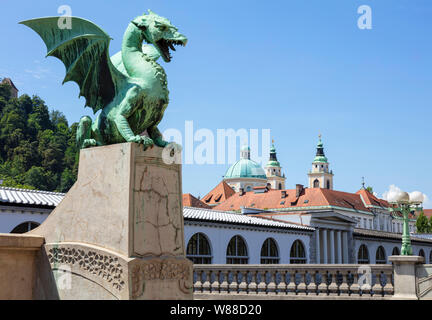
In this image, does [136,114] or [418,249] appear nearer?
[136,114]

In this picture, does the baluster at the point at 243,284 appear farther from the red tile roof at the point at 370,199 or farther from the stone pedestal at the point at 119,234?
the red tile roof at the point at 370,199

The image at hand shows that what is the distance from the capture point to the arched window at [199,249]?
29.9m

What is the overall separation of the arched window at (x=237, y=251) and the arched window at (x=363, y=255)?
19.2 meters

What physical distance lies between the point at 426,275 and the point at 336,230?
38.5 metres

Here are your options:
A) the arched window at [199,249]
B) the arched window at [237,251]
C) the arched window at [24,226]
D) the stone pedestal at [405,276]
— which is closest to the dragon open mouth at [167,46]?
the stone pedestal at [405,276]

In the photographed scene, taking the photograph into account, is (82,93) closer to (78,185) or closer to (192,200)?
(78,185)

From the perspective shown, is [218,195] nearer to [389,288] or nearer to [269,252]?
[269,252]

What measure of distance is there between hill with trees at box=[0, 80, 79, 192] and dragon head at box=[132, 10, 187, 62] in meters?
81.7

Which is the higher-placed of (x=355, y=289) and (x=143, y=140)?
(x=143, y=140)

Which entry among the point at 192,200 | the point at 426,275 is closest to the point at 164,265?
the point at 426,275

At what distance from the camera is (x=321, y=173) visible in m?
149

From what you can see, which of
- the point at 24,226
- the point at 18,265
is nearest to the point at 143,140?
the point at 18,265

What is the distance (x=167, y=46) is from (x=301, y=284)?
8.63 meters
